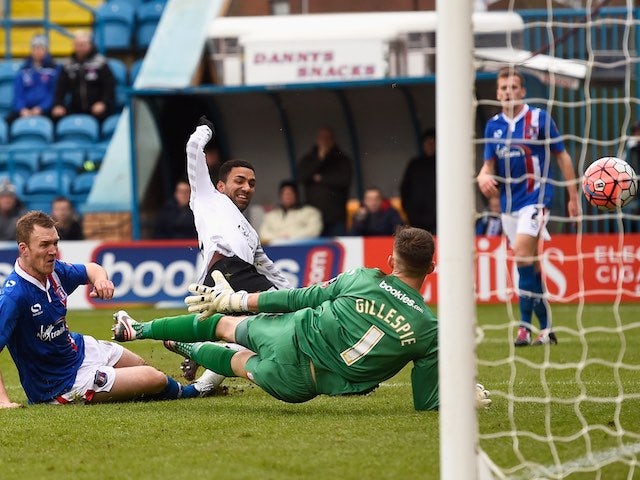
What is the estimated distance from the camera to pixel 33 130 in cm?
1980

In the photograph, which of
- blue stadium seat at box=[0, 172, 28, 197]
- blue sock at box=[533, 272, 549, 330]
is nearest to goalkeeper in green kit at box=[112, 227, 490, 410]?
blue sock at box=[533, 272, 549, 330]

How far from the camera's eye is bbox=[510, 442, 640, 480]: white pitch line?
5191 mm

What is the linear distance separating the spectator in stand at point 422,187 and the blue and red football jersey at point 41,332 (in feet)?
29.5

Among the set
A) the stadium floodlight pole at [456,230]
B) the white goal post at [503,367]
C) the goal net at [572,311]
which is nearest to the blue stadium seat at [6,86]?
the goal net at [572,311]

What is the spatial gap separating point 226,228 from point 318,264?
7508mm

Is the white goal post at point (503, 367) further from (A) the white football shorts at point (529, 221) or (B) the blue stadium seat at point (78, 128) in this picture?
(B) the blue stadium seat at point (78, 128)

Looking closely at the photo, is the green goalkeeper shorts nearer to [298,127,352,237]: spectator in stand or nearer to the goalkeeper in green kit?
the goalkeeper in green kit

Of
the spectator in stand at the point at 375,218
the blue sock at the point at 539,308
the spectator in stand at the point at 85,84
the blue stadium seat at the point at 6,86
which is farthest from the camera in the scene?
the blue stadium seat at the point at 6,86

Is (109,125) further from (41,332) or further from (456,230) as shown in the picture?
(456,230)

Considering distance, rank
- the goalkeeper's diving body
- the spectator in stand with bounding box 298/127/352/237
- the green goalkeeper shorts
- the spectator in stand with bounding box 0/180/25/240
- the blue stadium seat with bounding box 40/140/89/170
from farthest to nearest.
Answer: the blue stadium seat with bounding box 40/140/89/170 → the spectator in stand with bounding box 0/180/25/240 → the spectator in stand with bounding box 298/127/352/237 → the goalkeeper's diving body → the green goalkeeper shorts

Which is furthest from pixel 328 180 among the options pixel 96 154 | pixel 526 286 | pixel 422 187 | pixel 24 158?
pixel 526 286

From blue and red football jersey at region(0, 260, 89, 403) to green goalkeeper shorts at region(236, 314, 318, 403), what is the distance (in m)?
1.14

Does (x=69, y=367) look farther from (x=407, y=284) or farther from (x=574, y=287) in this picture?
(x=574, y=287)

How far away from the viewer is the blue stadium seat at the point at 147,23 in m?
21.7
